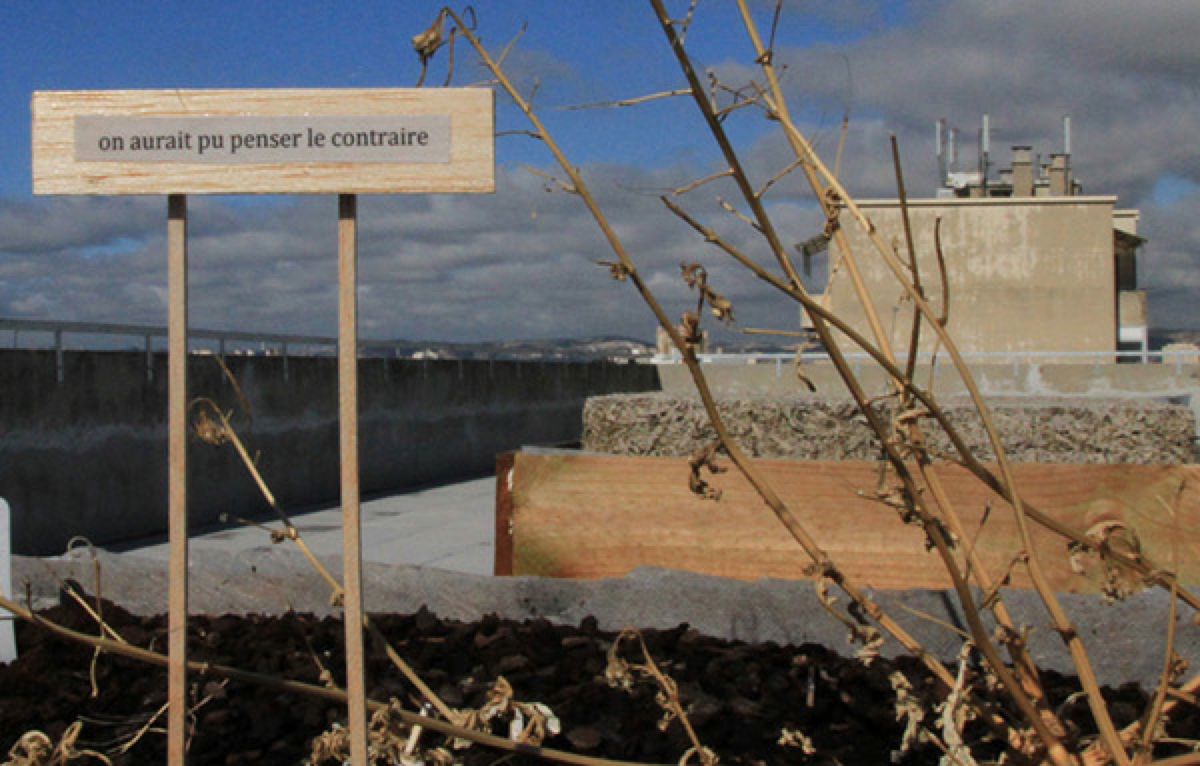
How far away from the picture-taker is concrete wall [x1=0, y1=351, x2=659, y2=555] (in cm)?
758

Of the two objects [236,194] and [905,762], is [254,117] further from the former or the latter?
[905,762]

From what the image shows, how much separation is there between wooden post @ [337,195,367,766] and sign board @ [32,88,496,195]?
0.44 feet

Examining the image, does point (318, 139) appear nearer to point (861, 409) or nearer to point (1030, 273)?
point (861, 409)

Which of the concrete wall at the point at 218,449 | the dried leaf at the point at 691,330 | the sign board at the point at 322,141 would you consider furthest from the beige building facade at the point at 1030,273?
the dried leaf at the point at 691,330

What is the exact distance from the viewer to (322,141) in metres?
2.41

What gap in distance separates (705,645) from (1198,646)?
4.83 feet

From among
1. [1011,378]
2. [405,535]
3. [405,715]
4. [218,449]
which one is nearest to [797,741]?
[405,715]

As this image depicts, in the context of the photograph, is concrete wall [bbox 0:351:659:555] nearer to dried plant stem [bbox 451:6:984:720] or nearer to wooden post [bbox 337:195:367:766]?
wooden post [bbox 337:195:367:766]

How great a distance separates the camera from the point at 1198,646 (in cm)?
364

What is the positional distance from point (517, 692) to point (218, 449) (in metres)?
5.91

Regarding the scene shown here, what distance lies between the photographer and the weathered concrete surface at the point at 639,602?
12.0 feet

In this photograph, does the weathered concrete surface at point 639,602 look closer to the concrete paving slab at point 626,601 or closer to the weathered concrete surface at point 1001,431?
the concrete paving slab at point 626,601

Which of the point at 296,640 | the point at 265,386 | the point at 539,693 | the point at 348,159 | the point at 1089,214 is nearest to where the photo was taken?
the point at 348,159

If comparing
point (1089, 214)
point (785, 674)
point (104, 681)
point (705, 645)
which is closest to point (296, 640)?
point (104, 681)
